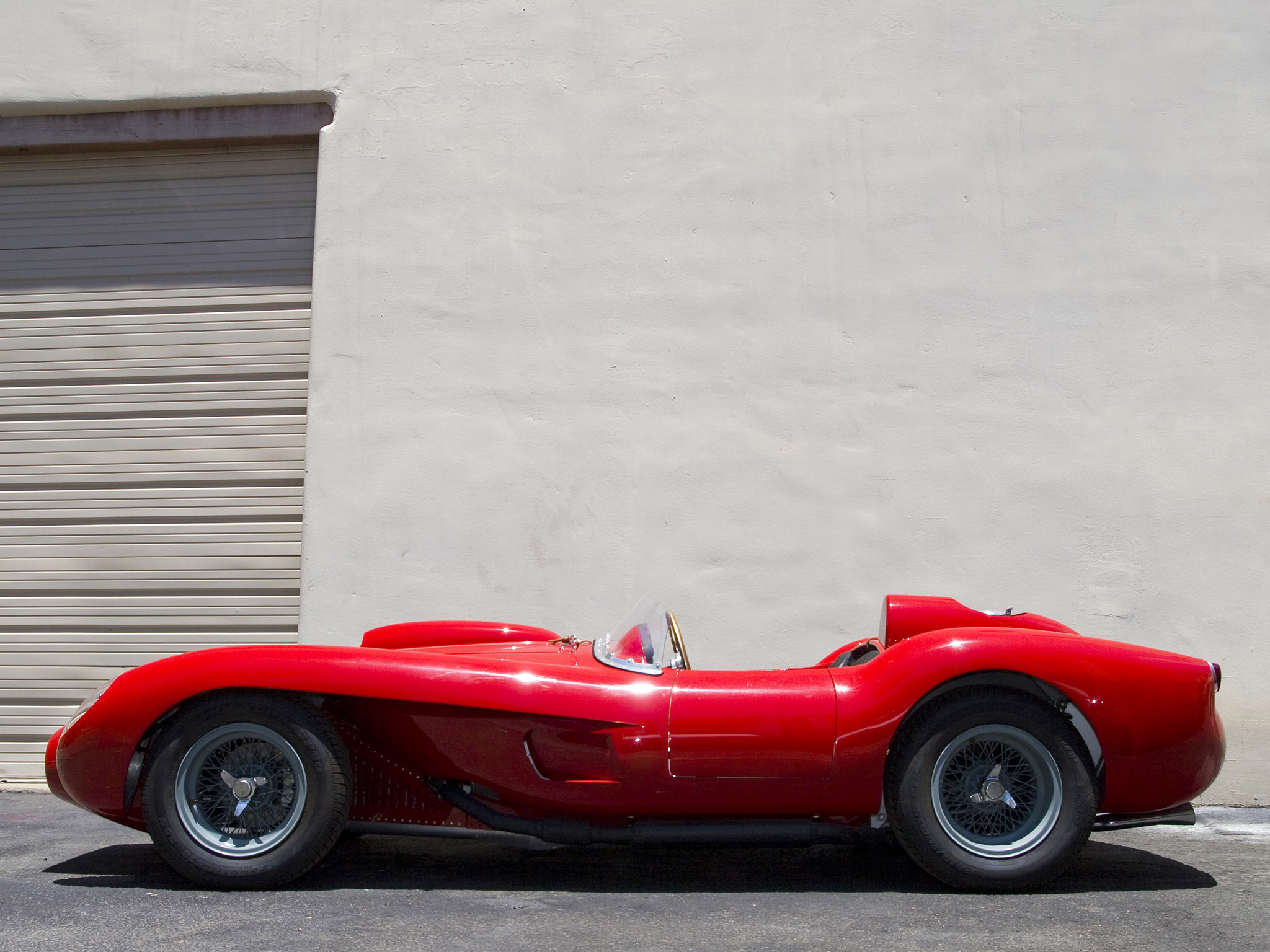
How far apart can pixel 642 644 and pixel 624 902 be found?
0.79 metres

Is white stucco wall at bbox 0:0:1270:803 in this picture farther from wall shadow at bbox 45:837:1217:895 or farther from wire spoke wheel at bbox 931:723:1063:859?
wire spoke wheel at bbox 931:723:1063:859

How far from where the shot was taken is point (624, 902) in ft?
10.2

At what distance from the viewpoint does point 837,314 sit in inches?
217

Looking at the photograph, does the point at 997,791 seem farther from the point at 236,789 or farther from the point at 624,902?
the point at 236,789

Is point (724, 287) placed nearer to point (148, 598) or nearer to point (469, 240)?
point (469, 240)

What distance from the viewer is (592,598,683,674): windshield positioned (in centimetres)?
339

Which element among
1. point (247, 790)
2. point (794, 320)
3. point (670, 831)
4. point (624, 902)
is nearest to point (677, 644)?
point (670, 831)

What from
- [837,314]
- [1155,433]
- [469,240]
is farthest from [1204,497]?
[469,240]

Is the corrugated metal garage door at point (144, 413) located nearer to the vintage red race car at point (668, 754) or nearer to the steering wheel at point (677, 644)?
the vintage red race car at point (668, 754)

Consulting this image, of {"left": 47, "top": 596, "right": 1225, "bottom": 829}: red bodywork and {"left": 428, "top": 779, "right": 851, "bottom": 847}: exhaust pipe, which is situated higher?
{"left": 47, "top": 596, "right": 1225, "bottom": 829}: red bodywork

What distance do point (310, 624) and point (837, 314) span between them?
3.11 metres

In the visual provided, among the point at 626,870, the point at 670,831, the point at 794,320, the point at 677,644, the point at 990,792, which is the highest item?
→ the point at 794,320

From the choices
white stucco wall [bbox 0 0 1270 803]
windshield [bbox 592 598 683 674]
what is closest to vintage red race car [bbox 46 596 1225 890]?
windshield [bbox 592 598 683 674]

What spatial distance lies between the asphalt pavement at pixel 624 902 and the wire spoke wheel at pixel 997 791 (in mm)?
171
